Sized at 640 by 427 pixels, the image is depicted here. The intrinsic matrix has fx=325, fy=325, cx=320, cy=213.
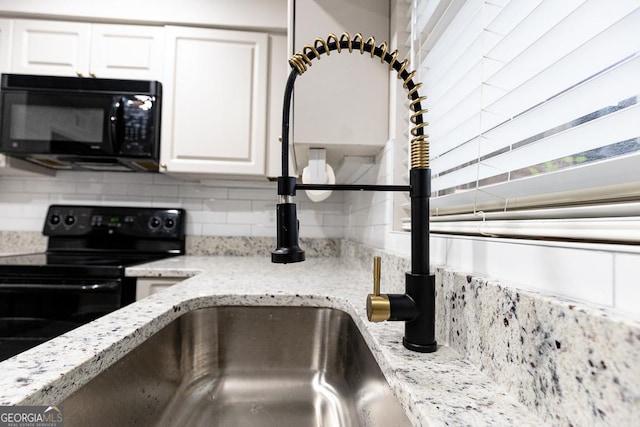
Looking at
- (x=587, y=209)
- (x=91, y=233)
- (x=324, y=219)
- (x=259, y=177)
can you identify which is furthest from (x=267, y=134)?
(x=587, y=209)

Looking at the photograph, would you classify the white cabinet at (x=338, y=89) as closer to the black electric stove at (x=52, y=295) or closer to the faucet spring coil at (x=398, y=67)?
the faucet spring coil at (x=398, y=67)

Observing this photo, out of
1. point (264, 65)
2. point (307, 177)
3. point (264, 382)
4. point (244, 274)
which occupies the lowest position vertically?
point (264, 382)

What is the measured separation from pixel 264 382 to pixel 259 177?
1.18m

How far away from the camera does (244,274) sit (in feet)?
3.97

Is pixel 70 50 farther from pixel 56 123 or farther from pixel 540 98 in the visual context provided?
pixel 540 98

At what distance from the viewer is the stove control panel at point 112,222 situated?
1854 millimetres

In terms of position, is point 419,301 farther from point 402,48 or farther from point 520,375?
point 402,48

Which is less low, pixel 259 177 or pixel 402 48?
pixel 402 48

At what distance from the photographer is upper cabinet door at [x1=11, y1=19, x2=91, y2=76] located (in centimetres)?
166

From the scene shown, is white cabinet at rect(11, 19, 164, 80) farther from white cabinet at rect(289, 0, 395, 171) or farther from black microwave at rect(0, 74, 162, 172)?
white cabinet at rect(289, 0, 395, 171)

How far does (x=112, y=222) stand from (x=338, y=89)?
157cm

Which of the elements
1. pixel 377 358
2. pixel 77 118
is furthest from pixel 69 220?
pixel 377 358

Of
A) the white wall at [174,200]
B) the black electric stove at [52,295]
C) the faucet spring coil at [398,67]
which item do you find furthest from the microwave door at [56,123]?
the faucet spring coil at [398,67]

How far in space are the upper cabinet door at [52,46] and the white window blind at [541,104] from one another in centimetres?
181
